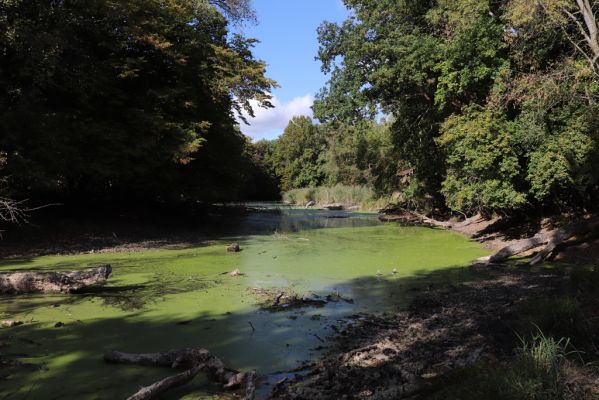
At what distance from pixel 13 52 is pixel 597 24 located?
14337 millimetres

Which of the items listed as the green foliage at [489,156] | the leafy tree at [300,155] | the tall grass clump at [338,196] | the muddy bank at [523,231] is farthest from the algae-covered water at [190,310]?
the leafy tree at [300,155]

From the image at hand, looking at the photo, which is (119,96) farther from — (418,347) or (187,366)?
(418,347)

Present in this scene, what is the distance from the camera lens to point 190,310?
21.4 ft

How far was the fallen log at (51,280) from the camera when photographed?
689 cm

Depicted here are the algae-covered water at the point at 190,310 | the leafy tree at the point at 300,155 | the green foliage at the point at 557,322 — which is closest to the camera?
the green foliage at the point at 557,322

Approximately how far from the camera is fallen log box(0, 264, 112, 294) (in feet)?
22.6

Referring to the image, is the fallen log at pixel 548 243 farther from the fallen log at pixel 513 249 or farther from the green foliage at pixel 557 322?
the green foliage at pixel 557 322

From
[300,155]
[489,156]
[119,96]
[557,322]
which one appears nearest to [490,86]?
[489,156]

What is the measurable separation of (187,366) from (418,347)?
7.48 ft

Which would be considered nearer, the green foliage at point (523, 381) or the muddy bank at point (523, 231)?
the green foliage at point (523, 381)

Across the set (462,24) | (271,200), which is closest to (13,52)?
(462,24)

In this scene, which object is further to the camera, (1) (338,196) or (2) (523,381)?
(1) (338,196)

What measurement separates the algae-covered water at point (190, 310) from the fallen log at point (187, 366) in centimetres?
10

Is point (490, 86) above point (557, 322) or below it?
above
